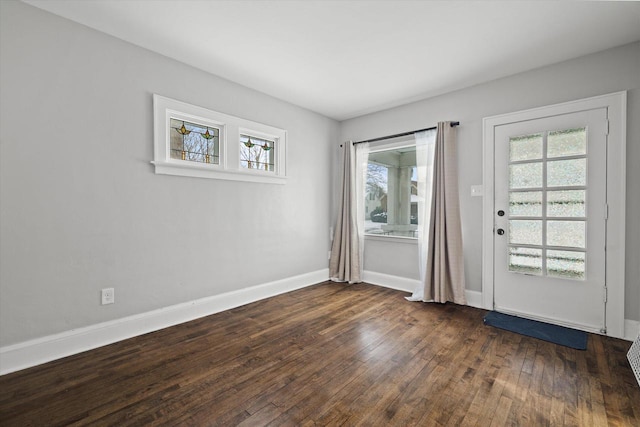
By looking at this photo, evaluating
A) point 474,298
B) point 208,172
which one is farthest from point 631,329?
point 208,172

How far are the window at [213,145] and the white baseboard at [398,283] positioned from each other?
201 cm

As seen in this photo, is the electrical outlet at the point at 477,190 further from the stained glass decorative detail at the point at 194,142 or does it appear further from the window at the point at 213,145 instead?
the stained glass decorative detail at the point at 194,142

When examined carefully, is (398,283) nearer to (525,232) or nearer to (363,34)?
(525,232)

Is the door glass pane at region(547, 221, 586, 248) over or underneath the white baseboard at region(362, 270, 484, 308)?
over

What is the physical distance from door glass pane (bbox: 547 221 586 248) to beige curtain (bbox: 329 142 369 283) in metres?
2.32

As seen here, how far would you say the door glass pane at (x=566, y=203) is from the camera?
2.71m

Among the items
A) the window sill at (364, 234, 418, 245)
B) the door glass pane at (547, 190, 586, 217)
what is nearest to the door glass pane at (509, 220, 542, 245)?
the door glass pane at (547, 190, 586, 217)

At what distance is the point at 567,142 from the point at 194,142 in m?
3.85

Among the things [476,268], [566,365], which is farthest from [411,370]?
[476,268]

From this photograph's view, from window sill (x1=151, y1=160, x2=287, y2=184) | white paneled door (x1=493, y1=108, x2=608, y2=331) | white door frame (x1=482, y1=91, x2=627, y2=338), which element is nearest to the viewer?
white door frame (x1=482, y1=91, x2=627, y2=338)

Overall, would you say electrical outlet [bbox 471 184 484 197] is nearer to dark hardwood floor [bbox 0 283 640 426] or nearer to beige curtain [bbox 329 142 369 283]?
dark hardwood floor [bbox 0 283 640 426]

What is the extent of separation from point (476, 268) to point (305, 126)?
3.03m

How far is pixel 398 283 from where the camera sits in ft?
13.3

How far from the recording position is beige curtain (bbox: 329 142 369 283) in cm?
441
